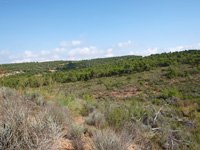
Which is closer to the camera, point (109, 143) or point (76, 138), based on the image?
point (109, 143)

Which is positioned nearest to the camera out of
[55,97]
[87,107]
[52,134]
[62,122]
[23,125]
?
[23,125]

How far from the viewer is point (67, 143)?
2363 mm

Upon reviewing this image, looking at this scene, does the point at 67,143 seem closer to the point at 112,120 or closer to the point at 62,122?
the point at 62,122

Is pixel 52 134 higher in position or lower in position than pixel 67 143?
higher

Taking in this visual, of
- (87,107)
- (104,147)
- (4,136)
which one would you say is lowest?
(87,107)

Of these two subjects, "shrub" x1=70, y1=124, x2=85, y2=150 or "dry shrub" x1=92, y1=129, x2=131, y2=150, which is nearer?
"dry shrub" x1=92, y1=129, x2=131, y2=150

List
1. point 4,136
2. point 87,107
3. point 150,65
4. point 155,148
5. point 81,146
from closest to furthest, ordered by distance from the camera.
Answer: point 4,136, point 81,146, point 155,148, point 87,107, point 150,65

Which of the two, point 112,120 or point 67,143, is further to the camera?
point 112,120

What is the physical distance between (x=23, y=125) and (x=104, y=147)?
1.32 meters

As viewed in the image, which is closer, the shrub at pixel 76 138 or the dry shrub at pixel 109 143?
the dry shrub at pixel 109 143

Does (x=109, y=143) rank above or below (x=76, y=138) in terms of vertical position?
above

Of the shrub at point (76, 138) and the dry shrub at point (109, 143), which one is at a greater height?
the dry shrub at point (109, 143)

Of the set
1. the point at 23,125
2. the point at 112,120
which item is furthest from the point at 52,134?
the point at 112,120

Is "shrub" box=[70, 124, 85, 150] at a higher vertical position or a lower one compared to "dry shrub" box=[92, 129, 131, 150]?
lower
